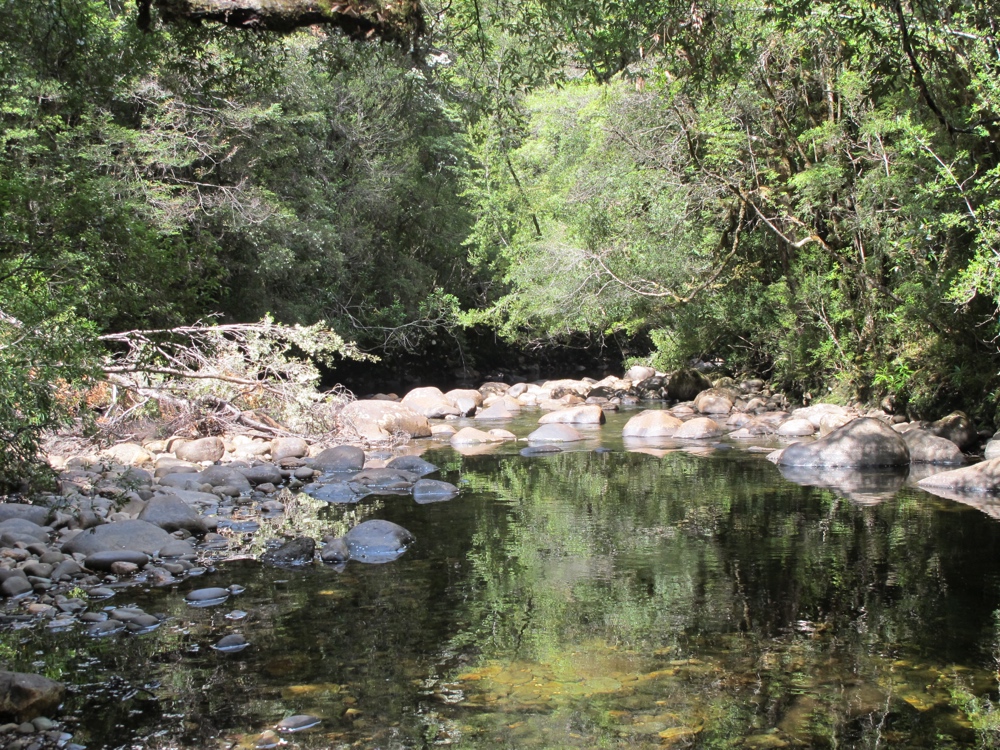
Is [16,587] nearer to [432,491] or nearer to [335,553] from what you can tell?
[335,553]

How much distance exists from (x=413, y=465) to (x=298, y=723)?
783 cm

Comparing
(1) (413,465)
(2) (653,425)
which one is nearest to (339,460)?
(1) (413,465)

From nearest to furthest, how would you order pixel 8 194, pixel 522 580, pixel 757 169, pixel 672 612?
pixel 8 194
pixel 672 612
pixel 522 580
pixel 757 169

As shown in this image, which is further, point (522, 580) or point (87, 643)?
point (522, 580)

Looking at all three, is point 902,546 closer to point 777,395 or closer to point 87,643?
point 87,643

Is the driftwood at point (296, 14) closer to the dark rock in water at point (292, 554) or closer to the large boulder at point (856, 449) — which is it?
the dark rock in water at point (292, 554)

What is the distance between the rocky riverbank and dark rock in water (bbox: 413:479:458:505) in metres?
0.03

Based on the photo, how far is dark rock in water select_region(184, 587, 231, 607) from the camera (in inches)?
242

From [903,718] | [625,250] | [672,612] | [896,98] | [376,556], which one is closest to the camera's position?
[903,718]

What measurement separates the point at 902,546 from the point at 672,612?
280cm

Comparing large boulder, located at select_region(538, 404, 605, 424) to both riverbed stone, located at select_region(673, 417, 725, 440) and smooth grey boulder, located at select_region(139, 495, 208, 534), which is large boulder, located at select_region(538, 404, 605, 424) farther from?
smooth grey boulder, located at select_region(139, 495, 208, 534)

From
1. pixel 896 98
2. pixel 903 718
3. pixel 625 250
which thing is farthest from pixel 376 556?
pixel 625 250

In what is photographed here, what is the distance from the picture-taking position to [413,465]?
39.6 ft

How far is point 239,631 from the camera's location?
219 inches
